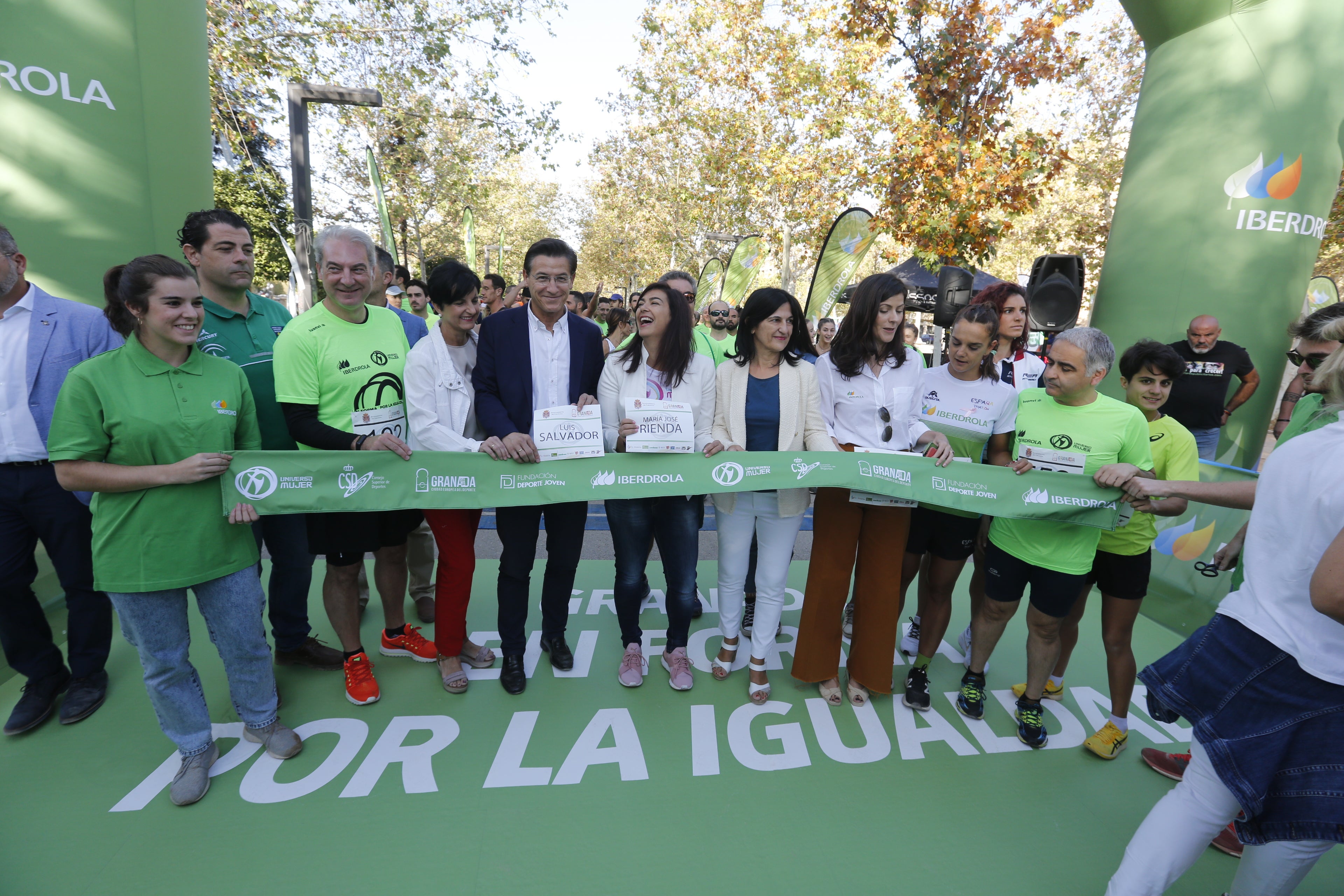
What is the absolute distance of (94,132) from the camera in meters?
3.41

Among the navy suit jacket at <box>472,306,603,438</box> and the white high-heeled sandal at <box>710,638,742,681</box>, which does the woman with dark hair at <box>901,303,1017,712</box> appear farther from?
the navy suit jacket at <box>472,306,603,438</box>

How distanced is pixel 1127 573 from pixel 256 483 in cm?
367

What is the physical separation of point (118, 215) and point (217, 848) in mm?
3406

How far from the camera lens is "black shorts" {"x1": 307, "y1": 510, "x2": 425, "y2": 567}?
2.89m

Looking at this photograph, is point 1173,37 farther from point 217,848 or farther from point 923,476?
point 217,848

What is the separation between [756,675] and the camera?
315cm

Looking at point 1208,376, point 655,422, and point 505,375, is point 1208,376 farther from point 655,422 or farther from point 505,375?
point 505,375

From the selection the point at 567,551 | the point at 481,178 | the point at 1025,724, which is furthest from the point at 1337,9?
the point at 481,178

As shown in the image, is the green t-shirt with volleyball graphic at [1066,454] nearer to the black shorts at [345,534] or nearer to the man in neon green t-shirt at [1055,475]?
the man in neon green t-shirt at [1055,475]

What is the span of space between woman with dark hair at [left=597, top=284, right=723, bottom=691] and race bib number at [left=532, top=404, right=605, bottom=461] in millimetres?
163

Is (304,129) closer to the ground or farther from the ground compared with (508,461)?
farther from the ground

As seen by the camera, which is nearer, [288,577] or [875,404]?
[875,404]

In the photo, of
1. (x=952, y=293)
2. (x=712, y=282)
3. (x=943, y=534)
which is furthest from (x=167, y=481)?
(x=712, y=282)

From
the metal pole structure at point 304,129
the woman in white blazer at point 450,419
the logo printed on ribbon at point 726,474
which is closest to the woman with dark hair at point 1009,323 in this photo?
the logo printed on ribbon at point 726,474
